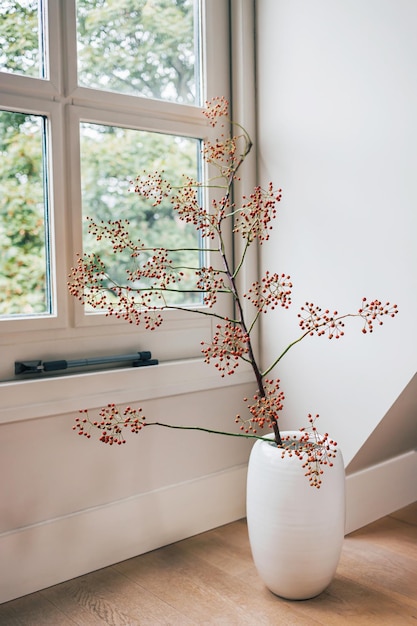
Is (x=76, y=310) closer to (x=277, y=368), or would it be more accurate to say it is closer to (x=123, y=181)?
(x=123, y=181)

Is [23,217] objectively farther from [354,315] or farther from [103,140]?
[354,315]

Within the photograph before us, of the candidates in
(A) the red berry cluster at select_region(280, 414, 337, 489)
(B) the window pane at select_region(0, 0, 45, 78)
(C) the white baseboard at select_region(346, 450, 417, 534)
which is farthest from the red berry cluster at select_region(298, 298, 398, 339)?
(B) the window pane at select_region(0, 0, 45, 78)

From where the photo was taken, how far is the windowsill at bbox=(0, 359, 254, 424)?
174 centimetres

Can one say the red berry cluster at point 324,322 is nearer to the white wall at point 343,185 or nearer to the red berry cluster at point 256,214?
the white wall at point 343,185

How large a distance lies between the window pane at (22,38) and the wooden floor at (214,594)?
1435 millimetres

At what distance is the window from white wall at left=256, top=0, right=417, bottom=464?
0.87ft

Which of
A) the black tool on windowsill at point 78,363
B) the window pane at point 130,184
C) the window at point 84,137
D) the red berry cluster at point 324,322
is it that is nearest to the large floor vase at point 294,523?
the red berry cluster at point 324,322

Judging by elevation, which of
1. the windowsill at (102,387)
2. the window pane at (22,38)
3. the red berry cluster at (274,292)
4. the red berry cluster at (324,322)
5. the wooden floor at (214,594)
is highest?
the window pane at (22,38)

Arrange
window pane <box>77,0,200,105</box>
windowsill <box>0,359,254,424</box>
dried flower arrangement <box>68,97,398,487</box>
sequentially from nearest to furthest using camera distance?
dried flower arrangement <box>68,97,398,487</box> → windowsill <box>0,359,254,424</box> → window pane <box>77,0,200,105</box>

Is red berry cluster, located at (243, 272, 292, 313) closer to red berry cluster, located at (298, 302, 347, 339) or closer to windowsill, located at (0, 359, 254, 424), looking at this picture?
red berry cluster, located at (298, 302, 347, 339)

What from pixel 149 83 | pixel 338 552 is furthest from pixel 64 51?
pixel 338 552

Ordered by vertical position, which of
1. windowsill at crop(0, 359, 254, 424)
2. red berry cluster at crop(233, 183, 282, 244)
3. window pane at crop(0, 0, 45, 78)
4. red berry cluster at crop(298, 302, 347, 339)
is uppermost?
window pane at crop(0, 0, 45, 78)

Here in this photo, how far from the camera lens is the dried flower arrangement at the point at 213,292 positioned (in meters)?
1.63

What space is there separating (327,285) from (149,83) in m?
0.85
